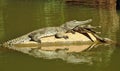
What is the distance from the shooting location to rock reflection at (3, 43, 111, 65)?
15.4 m

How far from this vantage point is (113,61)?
15.3m

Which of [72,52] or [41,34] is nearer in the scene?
[72,52]

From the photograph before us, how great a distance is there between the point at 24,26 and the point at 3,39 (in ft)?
17.2

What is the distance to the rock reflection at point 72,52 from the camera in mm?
15406

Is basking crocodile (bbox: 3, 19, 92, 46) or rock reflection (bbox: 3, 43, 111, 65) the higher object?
basking crocodile (bbox: 3, 19, 92, 46)

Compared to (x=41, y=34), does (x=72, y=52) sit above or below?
below

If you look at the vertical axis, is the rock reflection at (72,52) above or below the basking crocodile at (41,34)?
below

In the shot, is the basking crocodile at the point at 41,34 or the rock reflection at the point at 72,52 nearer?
the rock reflection at the point at 72,52

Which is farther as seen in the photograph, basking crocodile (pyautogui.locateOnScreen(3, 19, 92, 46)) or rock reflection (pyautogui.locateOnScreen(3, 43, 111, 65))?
basking crocodile (pyautogui.locateOnScreen(3, 19, 92, 46))

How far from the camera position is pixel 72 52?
1667cm

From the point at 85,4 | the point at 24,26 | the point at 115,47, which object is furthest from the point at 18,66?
the point at 85,4

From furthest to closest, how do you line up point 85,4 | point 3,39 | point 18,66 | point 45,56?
1. point 85,4
2. point 3,39
3. point 45,56
4. point 18,66

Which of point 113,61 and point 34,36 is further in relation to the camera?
point 34,36

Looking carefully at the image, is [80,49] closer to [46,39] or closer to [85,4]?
[46,39]
